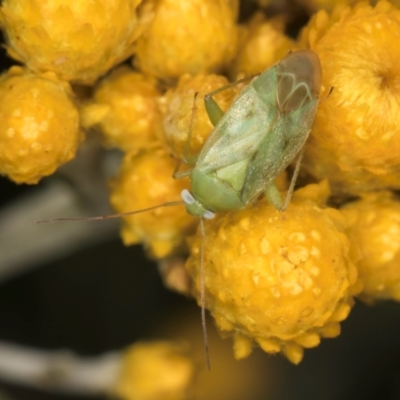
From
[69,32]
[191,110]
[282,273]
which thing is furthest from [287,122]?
[69,32]

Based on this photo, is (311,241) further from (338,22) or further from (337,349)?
(337,349)

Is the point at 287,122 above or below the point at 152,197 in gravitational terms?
above

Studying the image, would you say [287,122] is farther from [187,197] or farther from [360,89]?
[187,197]

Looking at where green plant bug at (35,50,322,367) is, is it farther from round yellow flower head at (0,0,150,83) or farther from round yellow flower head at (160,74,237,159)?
round yellow flower head at (0,0,150,83)

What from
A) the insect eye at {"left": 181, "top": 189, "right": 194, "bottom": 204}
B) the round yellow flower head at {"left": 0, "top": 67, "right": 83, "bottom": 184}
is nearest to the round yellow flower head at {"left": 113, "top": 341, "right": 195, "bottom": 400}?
the insect eye at {"left": 181, "top": 189, "right": 194, "bottom": 204}

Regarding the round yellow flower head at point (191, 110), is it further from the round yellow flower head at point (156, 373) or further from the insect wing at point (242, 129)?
the round yellow flower head at point (156, 373)

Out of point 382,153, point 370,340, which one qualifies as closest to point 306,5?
point 382,153
